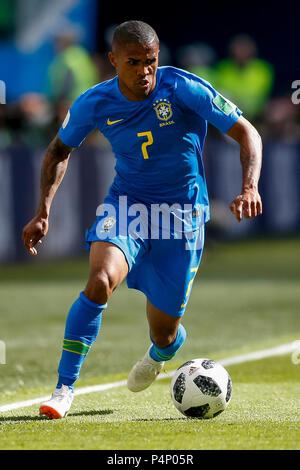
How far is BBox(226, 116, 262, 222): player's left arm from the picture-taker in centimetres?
579

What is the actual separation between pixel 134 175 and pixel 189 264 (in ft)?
2.25

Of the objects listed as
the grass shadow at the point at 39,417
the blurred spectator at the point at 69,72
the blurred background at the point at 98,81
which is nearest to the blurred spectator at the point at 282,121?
the blurred background at the point at 98,81

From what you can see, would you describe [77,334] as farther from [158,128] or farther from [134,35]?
[134,35]

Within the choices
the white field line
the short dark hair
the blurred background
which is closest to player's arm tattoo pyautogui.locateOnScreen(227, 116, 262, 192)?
the short dark hair

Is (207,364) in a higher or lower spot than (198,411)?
higher

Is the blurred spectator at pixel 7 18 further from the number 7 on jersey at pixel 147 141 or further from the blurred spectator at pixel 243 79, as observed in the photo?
→ the number 7 on jersey at pixel 147 141

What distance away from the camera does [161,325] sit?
7.02 m

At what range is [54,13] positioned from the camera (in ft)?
77.1

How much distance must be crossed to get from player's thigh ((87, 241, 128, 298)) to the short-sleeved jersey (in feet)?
1.68

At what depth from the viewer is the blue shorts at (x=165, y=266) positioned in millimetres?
6730

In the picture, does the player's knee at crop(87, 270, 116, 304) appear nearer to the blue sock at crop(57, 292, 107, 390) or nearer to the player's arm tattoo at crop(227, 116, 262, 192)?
the blue sock at crop(57, 292, 107, 390)

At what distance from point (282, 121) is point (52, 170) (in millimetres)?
15512

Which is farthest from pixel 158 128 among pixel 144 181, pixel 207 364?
pixel 207 364
